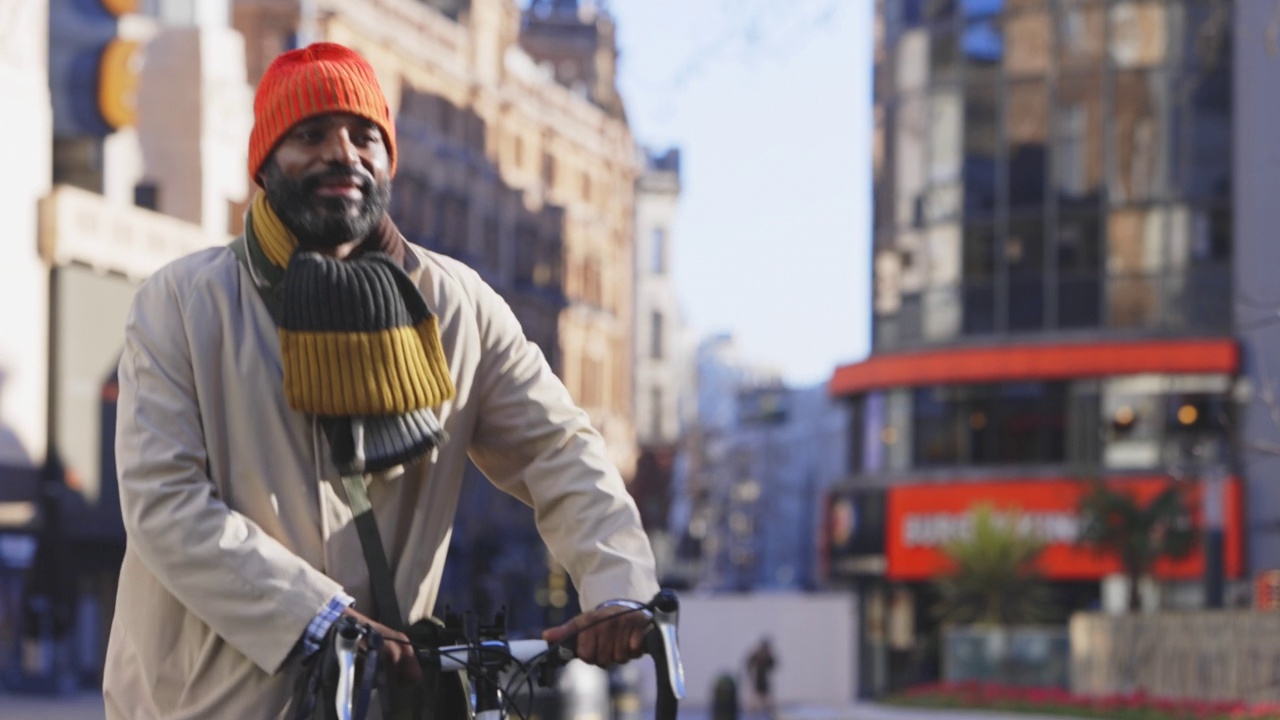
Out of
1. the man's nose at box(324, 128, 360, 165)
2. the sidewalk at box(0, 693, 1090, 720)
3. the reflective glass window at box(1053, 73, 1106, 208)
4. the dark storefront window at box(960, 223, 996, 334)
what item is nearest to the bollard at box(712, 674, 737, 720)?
the sidewalk at box(0, 693, 1090, 720)

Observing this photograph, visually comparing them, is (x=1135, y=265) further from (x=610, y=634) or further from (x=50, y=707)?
(x=610, y=634)

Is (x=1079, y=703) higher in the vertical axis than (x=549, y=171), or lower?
lower

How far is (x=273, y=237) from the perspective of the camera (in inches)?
142

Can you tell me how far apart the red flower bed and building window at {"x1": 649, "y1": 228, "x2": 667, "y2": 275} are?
224 ft

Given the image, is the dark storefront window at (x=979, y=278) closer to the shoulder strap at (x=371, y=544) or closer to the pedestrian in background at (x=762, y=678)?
the pedestrian in background at (x=762, y=678)

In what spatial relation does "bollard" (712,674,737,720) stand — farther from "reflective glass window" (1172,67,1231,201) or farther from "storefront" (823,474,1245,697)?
"reflective glass window" (1172,67,1231,201)

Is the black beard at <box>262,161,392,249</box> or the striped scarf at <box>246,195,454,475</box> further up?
the black beard at <box>262,161,392,249</box>

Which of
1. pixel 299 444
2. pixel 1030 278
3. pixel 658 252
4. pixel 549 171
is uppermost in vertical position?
pixel 658 252

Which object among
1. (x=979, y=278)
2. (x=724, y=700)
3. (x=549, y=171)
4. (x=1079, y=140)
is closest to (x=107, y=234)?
(x=979, y=278)

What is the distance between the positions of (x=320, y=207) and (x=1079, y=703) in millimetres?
21072

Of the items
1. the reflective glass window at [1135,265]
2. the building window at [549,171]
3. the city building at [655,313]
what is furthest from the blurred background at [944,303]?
the city building at [655,313]

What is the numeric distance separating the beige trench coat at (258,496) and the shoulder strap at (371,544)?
0.08 feet

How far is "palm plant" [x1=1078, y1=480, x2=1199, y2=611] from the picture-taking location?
1299 inches

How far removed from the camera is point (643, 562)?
3.65 m
